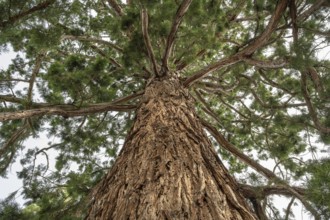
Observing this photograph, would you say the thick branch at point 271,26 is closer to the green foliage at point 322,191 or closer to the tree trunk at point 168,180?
the tree trunk at point 168,180

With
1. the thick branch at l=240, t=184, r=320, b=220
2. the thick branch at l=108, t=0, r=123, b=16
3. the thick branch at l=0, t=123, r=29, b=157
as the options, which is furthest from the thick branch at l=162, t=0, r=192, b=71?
the thick branch at l=0, t=123, r=29, b=157

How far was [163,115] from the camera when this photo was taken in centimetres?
288

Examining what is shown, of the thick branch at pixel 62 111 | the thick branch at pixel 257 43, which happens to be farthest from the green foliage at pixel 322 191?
the thick branch at pixel 62 111

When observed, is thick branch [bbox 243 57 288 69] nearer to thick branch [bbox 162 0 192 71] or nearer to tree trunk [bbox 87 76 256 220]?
thick branch [bbox 162 0 192 71]

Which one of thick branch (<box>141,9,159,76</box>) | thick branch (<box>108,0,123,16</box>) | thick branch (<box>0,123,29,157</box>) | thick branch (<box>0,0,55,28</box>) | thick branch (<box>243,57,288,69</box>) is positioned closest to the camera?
thick branch (<box>0,0,55,28</box>)

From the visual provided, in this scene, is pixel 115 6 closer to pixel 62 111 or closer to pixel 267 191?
pixel 62 111

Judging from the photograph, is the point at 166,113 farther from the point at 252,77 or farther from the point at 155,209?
the point at 252,77

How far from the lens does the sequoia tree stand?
1.91 metres

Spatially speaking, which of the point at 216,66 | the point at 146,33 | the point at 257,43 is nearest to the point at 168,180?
the point at 146,33

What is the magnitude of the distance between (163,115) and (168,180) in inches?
44.0

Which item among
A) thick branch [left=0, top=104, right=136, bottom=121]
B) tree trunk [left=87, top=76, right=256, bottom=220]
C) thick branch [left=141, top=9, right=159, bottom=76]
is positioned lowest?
tree trunk [left=87, top=76, right=256, bottom=220]

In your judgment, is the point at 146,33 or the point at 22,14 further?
the point at 146,33

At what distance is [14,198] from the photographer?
432cm

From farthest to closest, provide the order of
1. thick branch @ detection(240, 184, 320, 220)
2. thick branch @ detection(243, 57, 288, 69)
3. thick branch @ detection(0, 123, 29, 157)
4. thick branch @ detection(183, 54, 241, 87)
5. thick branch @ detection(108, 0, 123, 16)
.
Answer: thick branch @ detection(108, 0, 123, 16) < thick branch @ detection(0, 123, 29, 157) < thick branch @ detection(183, 54, 241, 87) < thick branch @ detection(243, 57, 288, 69) < thick branch @ detection(240, 184, 320, 220)
